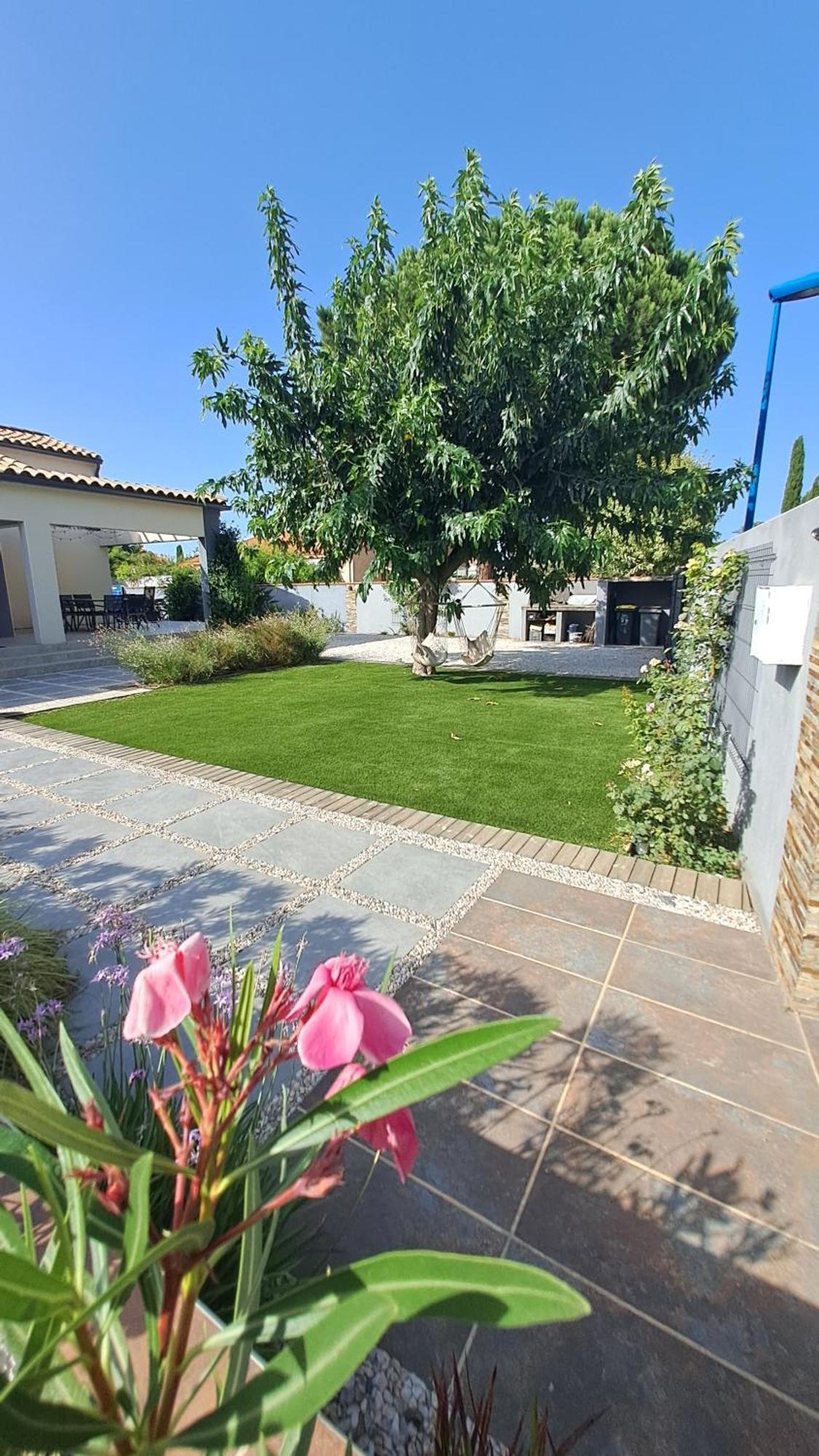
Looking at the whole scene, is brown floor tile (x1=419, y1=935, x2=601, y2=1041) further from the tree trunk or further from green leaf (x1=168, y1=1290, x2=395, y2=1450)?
the tree trunk

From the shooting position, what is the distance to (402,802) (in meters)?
4.77

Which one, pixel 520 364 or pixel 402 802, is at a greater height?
pixel 520 364

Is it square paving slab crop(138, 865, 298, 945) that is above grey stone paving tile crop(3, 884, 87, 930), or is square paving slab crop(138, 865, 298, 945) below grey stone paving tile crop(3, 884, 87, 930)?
above

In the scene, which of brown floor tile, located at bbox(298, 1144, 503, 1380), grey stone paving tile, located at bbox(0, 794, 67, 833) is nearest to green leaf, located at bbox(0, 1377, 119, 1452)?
brown floor tile, located at bbox(298, 1144, 503, 1380)

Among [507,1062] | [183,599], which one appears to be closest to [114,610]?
[183,599]

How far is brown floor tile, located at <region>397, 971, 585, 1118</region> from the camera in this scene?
2.02m

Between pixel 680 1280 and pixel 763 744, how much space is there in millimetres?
2704

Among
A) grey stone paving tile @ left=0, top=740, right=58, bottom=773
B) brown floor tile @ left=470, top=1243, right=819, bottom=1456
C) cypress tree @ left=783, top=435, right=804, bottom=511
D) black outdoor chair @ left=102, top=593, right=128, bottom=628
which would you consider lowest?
brown floor tile @ left=470, top=1243, right=819, bottom=1456

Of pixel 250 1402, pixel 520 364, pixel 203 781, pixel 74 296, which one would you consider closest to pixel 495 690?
pixel 520 364

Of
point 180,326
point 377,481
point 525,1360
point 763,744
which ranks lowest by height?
point 525,1360

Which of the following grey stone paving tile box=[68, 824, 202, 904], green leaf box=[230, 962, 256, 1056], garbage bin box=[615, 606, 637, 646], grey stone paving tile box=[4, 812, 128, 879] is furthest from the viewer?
garbage bin box=[615, 606, 637, 646]

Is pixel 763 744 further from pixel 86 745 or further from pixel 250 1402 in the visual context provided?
pixel 86 745

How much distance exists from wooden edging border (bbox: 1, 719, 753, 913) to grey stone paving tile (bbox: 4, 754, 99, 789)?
32 centimetres

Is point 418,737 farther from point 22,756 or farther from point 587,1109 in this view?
point 587,1109
